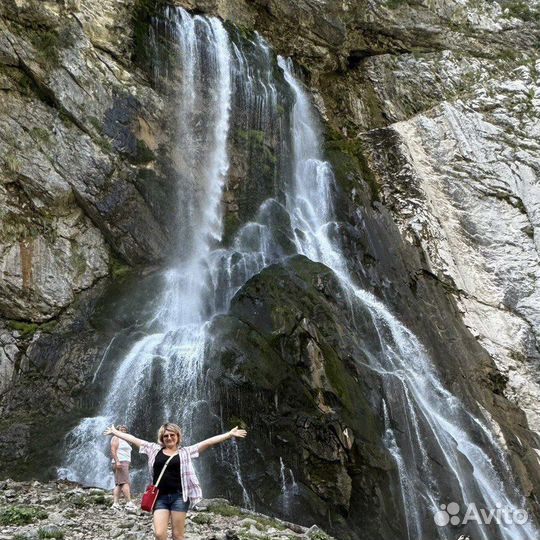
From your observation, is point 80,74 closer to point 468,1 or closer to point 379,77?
point 379,77

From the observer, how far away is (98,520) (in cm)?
952

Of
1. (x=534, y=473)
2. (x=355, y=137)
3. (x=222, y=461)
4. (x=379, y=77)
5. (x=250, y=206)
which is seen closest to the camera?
(x=222, y=461)

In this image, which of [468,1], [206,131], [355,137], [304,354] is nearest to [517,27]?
[468,1]

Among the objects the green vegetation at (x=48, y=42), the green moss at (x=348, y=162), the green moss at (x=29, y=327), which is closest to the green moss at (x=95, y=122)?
the green vegetation at (x=48, y=42)

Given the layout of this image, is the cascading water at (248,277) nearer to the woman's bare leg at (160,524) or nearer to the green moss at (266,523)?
the green moss at (266,523)

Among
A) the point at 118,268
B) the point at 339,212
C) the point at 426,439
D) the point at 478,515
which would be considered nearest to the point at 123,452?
the point at 426,439

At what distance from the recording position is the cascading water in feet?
45.9

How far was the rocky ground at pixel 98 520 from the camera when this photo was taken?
8.73m

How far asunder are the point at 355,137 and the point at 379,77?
4390 millimetres

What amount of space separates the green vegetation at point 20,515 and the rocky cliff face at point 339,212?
387 cm

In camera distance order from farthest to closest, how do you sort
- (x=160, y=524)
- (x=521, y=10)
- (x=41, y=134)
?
(x=521, y=10) → (x=41, y=134) → (x=160, y=524)

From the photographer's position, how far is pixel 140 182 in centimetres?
2077

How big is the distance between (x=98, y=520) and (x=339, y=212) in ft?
50.7

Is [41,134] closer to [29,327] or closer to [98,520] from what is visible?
[29,327]
